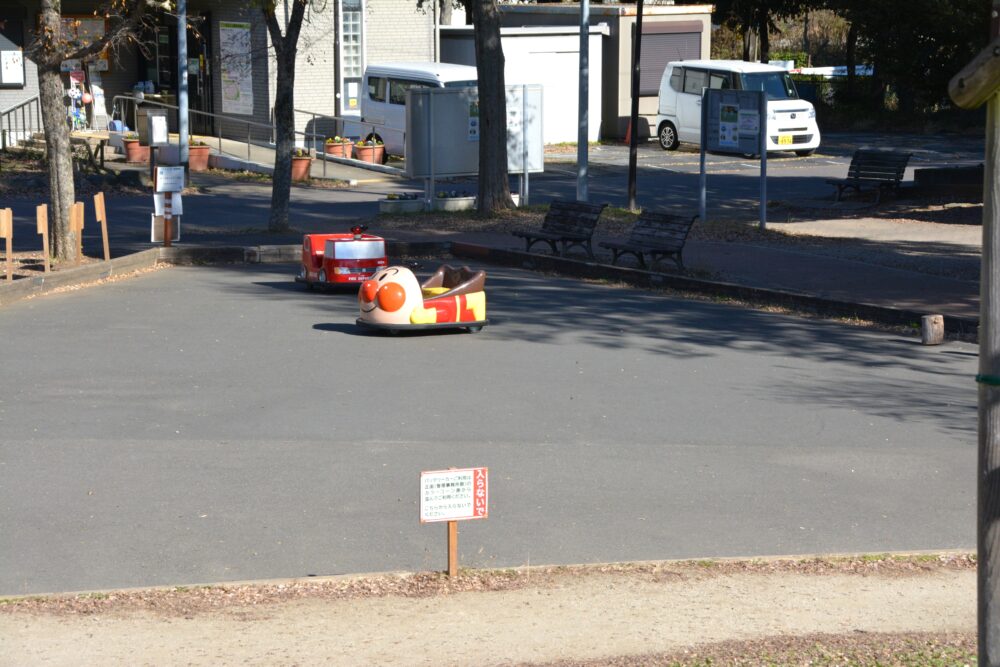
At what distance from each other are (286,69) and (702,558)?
48.9ft

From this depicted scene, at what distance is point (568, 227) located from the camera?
19.0 m

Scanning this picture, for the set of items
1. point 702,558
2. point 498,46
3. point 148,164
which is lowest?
point 702,558

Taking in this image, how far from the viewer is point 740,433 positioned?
402 inches

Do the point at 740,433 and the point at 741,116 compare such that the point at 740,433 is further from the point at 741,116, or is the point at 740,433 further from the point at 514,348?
the point at 741,116

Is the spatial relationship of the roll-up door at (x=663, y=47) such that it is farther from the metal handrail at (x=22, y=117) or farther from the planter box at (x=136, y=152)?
the metal handrail at (x=22, y=117)

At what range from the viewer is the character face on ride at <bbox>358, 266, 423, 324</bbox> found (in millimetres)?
13430

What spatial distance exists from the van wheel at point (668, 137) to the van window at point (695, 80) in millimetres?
1288

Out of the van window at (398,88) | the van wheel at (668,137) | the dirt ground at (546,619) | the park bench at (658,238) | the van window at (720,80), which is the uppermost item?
the van window at (720,80)

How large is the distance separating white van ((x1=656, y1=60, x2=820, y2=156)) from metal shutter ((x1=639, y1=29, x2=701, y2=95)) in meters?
1.62

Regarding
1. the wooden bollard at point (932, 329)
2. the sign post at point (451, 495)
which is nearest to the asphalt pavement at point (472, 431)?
the wooden bollard at point (932, 329)

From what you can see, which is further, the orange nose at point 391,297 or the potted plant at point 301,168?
the potted plant at point 301,168

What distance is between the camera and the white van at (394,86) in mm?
30422

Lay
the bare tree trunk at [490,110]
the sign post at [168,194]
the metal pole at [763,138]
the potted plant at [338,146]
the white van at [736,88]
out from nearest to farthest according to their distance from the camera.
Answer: the sign post at [168,194] < the metal pole at [763,138] < the bare tree trunk at [490,110] < the potted plant at [338,146] < the white van at [736,88]

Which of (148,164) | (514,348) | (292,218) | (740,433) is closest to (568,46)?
(148,164)
